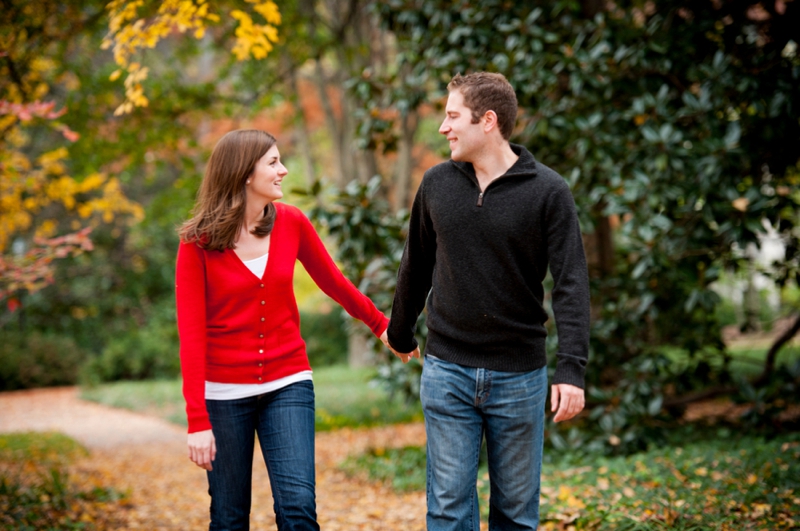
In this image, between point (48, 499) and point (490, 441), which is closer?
point (490, 441)

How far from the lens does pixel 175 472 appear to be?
7523 millimetres

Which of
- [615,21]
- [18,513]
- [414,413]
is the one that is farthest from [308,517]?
[414,413]

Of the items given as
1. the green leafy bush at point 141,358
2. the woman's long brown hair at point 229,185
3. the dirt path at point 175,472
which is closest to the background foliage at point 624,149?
the dirt path at point 175,472

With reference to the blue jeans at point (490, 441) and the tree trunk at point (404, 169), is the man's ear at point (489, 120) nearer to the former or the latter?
the blue jeans at point (490, 441)

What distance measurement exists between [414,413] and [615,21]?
608 cm

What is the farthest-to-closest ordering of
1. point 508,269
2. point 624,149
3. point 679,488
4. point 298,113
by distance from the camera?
point 298,113 → point 624,149 → point 679,488 → point 508,269

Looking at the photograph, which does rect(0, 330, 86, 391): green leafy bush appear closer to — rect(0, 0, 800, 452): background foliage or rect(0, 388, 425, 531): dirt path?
Result: rect(0, 388, 425, 531): dirt path

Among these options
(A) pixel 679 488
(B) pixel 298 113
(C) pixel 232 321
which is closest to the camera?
(C) pixel 232 321

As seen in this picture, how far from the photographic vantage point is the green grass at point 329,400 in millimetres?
9664

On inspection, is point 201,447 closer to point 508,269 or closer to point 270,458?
point 270,458

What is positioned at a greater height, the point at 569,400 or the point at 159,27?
the point at 159,27

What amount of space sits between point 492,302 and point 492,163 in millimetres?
513

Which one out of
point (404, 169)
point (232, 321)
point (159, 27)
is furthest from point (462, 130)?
point (404, 169)

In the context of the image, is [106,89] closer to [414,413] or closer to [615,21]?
[414,413]
